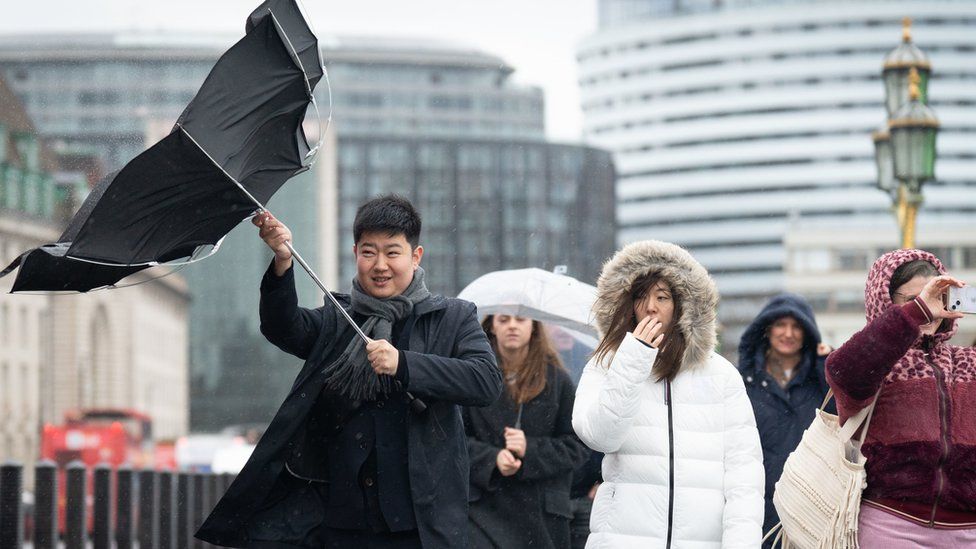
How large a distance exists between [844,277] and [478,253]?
26449 millimetres

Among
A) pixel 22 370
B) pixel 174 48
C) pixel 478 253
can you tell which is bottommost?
pixel 22 370

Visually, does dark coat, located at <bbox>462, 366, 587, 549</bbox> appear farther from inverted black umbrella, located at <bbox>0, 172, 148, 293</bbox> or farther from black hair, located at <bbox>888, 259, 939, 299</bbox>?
inverted black umbrella, located at <bbox>0, 172, 148, 293</bbox>

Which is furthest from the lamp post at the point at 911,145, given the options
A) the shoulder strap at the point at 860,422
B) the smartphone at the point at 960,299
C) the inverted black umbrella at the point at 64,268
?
the inverted black umbrella at the point at 64,268

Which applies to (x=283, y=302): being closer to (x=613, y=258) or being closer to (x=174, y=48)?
(x=613, y=258)

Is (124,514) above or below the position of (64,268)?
below

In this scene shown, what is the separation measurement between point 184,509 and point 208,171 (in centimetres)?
1305

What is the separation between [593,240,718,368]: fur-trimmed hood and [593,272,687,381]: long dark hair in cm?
2

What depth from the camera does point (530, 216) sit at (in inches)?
4685

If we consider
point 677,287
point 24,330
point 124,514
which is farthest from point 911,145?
point 24,330

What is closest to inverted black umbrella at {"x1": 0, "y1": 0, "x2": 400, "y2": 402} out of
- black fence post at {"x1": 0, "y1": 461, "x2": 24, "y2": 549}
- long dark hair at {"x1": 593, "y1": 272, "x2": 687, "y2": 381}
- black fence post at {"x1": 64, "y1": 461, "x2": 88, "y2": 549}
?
long dark hair at {"x1": 593, "y1": 272, "x2": 687, "y2": 381}

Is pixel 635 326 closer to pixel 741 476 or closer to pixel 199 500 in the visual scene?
pixel 741 476

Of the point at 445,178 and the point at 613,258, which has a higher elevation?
the point at 445,178

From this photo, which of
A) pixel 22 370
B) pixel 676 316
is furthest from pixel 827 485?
pixel 22 370

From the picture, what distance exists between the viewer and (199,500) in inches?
720
